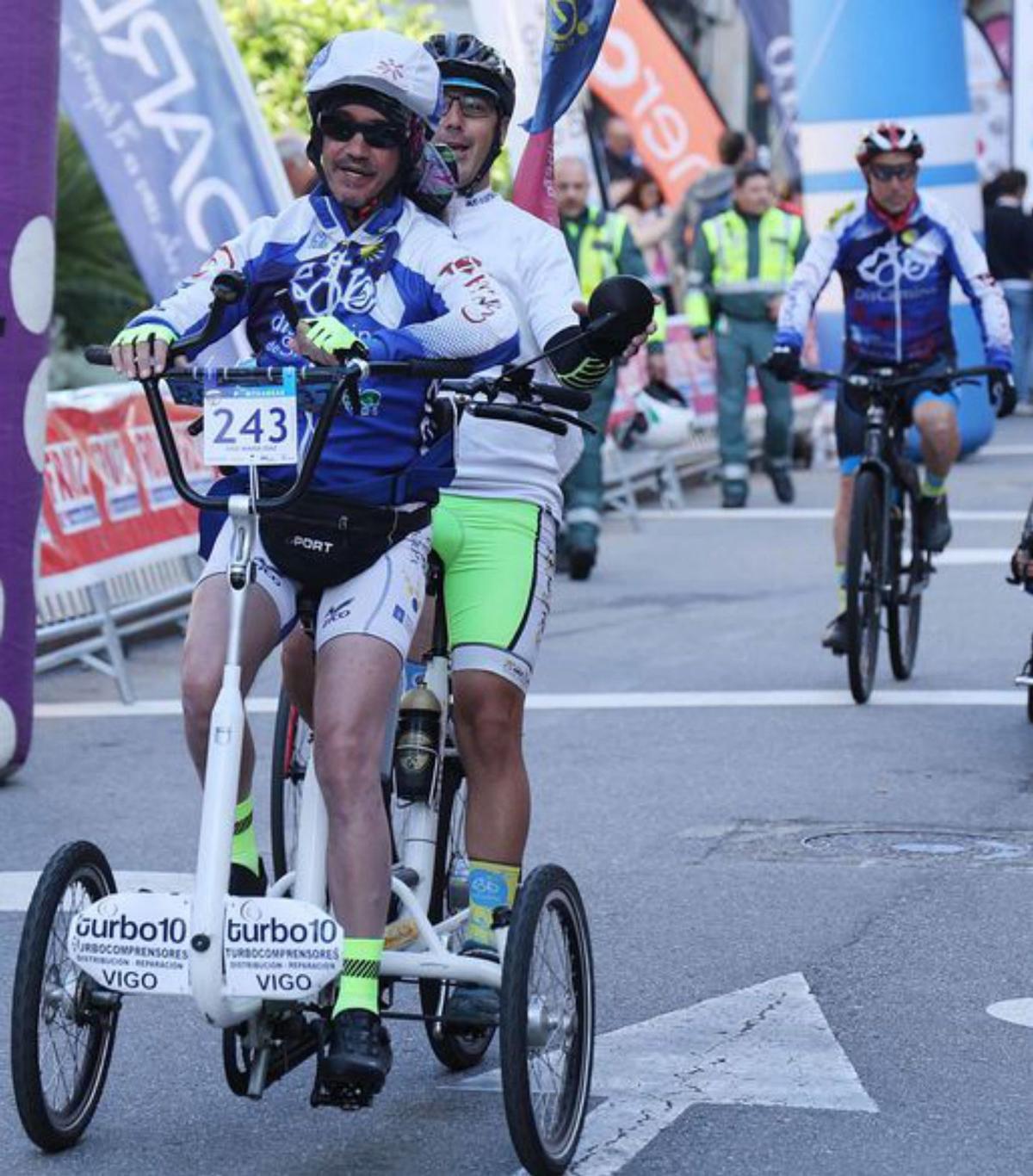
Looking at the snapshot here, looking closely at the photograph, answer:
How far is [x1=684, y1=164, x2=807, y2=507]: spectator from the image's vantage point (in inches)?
720

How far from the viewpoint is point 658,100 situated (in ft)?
77.7

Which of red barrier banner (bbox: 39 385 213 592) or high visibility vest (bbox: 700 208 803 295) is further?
high visibility vest (bbox: 700 208 803 295)

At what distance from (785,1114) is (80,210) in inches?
503

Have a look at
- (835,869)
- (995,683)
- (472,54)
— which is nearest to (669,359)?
(995,683)

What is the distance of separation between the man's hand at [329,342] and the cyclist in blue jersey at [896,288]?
6.16 meters

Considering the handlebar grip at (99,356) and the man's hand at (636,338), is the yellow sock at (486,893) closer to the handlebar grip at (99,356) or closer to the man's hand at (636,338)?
the man's hand at (636,338)

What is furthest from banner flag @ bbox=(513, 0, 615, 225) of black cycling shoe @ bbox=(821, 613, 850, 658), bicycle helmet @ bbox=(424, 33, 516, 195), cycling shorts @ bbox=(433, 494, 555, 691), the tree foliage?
the tree foliage

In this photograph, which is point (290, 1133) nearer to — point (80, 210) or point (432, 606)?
point (432, 606)

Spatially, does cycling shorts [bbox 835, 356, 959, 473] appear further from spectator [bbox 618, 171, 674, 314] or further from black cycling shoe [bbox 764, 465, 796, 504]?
spectator [bbox 618, 171, 674, 314]

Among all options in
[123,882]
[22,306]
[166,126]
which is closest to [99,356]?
[123,882]

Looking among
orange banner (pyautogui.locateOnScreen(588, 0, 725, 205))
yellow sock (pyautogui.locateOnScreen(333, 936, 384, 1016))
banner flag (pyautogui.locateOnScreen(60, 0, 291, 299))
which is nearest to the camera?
yellow sock (pyautogui.locateOnScreen(333, 936, 384, 1016))

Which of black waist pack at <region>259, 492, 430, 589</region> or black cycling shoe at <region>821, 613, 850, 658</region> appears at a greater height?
black waist pack at <region>259, 492, 430, 589</region>

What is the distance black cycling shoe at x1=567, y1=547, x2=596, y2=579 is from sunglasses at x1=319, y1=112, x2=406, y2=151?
972cm

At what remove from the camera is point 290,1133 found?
218 inches
